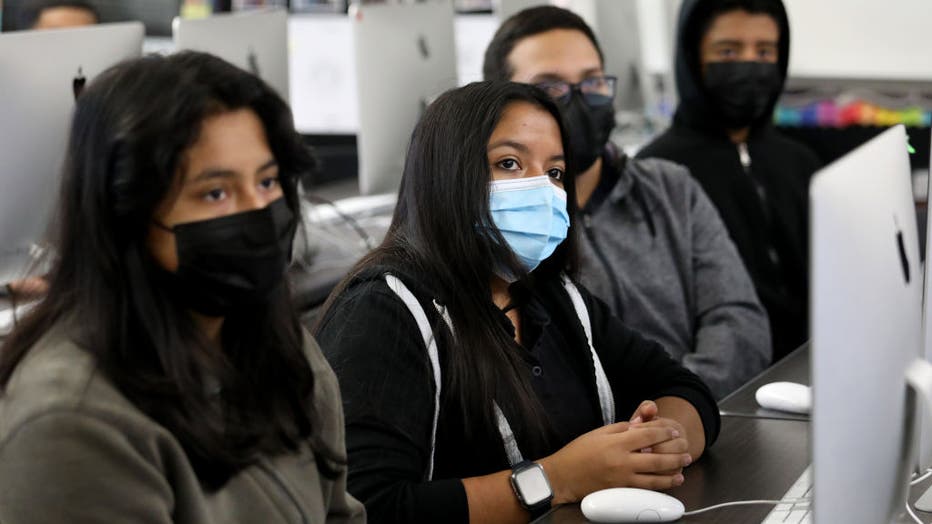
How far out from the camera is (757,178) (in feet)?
10.0

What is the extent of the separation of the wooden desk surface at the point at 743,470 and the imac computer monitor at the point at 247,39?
149 cm

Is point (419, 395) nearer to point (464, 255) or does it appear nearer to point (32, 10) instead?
point (464, 255)

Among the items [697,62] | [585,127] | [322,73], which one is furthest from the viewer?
[322,73]

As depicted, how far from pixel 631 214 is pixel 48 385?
1.60 m

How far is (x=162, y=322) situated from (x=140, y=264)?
6 cm

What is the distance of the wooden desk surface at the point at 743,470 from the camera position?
1.54 m

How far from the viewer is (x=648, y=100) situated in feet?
13.8

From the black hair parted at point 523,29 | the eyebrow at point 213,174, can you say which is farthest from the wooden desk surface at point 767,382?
the eyebrow at point 213,174

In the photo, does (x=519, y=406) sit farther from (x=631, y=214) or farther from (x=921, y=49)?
(x=921, y=49)

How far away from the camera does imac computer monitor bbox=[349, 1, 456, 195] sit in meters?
3.08

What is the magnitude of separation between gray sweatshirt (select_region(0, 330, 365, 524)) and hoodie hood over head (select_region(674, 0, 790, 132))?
84.8 inches

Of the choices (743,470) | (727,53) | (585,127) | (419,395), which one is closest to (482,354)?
(419,395)

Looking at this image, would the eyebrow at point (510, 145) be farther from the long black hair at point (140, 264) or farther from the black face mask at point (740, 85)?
the black face mask at point (740, 85)

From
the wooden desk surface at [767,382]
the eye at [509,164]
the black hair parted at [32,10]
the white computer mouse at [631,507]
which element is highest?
the black hair parted at [32,10]
